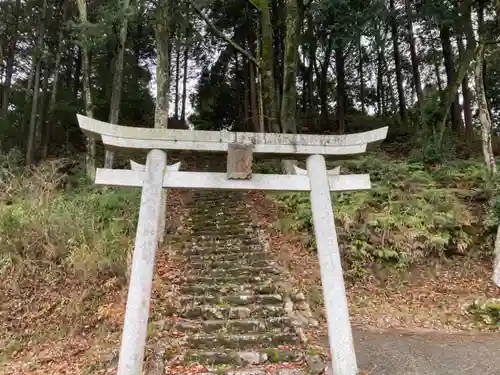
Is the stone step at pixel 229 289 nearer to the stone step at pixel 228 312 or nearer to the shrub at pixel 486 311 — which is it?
the stone step at pixel 228 312

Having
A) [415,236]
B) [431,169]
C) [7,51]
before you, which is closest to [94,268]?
[415,236]

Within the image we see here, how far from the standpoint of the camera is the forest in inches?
269

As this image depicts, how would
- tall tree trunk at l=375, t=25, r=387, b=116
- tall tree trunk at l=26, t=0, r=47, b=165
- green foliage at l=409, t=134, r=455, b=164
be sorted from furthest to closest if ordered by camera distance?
tall tree trunk at l=375, t=25, r=387, b=116 → tall tree trunk at l=26, t=0, r=47, b=165 → green foliage at l=409, t=134, r=455, b=164

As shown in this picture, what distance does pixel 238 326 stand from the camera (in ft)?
17.9

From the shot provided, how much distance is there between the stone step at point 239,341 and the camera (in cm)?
509

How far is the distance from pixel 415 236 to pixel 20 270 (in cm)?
756

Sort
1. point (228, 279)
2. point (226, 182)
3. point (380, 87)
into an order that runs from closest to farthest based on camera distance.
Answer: point (226, 182), point (228, 279), point (380, 87)

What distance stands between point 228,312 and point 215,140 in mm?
2713

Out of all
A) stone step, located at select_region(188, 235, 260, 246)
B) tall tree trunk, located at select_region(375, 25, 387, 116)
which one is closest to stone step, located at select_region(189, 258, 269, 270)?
stone step, located at select_region(188, 235, 260, 246)

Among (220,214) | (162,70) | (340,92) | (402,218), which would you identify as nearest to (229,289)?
(220,214)

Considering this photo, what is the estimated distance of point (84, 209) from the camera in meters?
8.12

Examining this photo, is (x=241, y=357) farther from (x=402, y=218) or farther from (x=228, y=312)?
(x=402, y=218)

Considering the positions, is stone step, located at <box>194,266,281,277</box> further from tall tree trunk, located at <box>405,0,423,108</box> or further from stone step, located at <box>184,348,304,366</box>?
tall tree trunk, located at <box>405,0,423,108</box>

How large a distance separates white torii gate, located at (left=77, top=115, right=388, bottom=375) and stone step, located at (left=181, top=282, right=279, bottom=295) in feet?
6.35
